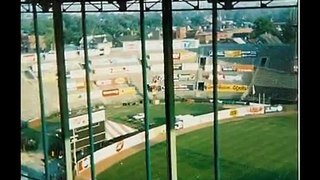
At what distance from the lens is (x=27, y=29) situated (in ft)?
6.49

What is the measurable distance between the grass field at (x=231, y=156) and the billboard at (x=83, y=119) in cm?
24

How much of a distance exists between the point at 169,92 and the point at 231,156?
431 mm

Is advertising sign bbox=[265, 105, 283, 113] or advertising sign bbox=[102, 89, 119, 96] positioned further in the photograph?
advertising sign bbox=[102, 89, 119, 96]

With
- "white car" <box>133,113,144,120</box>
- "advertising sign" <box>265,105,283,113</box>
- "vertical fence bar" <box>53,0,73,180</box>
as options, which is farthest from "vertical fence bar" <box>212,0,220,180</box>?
"vertical fence bar" <box>53,0,73,180</box>

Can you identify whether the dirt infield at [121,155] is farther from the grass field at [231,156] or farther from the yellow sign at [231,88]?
the yellow sign at [231,88]

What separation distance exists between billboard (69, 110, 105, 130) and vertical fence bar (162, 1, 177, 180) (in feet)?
1.03

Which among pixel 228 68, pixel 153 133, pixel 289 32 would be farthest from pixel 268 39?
pixel 153 133

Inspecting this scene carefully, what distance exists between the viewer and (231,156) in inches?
83.4

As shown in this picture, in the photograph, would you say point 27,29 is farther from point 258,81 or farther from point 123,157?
point 258,81

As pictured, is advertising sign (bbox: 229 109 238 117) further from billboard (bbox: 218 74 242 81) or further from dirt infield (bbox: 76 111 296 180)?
billboard (bbox: 218 74 242 81)

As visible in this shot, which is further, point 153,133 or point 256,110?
point 153,133

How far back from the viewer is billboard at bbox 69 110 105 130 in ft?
6.86

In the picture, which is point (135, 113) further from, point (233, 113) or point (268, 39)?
point (268, 39)

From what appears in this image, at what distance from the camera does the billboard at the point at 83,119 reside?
2.09 meters
